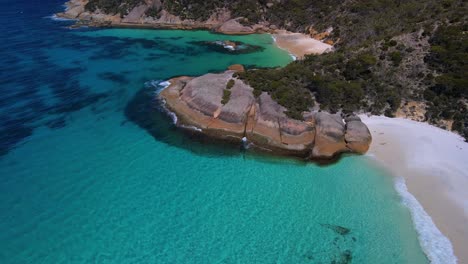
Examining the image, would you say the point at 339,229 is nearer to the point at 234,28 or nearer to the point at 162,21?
the point at 234,28

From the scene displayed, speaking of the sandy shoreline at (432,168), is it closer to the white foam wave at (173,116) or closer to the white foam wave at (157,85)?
the white foam wave at (173,116)

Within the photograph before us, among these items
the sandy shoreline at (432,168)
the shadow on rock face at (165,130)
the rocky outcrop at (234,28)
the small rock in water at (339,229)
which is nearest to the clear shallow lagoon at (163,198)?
the small rock in water at (339,229)

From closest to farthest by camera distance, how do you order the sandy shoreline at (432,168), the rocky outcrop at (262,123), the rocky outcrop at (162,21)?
the sandy shoreline at (432,168) → the rocky outcrop at (262,123) → the rocky outcrop at (162,21)

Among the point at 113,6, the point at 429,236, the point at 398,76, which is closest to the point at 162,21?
the point at 113,6

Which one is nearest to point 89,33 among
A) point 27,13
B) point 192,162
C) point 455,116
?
point 27,13

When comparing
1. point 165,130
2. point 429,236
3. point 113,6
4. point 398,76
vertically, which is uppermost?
point 398,76

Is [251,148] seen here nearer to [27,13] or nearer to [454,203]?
[454,203]
